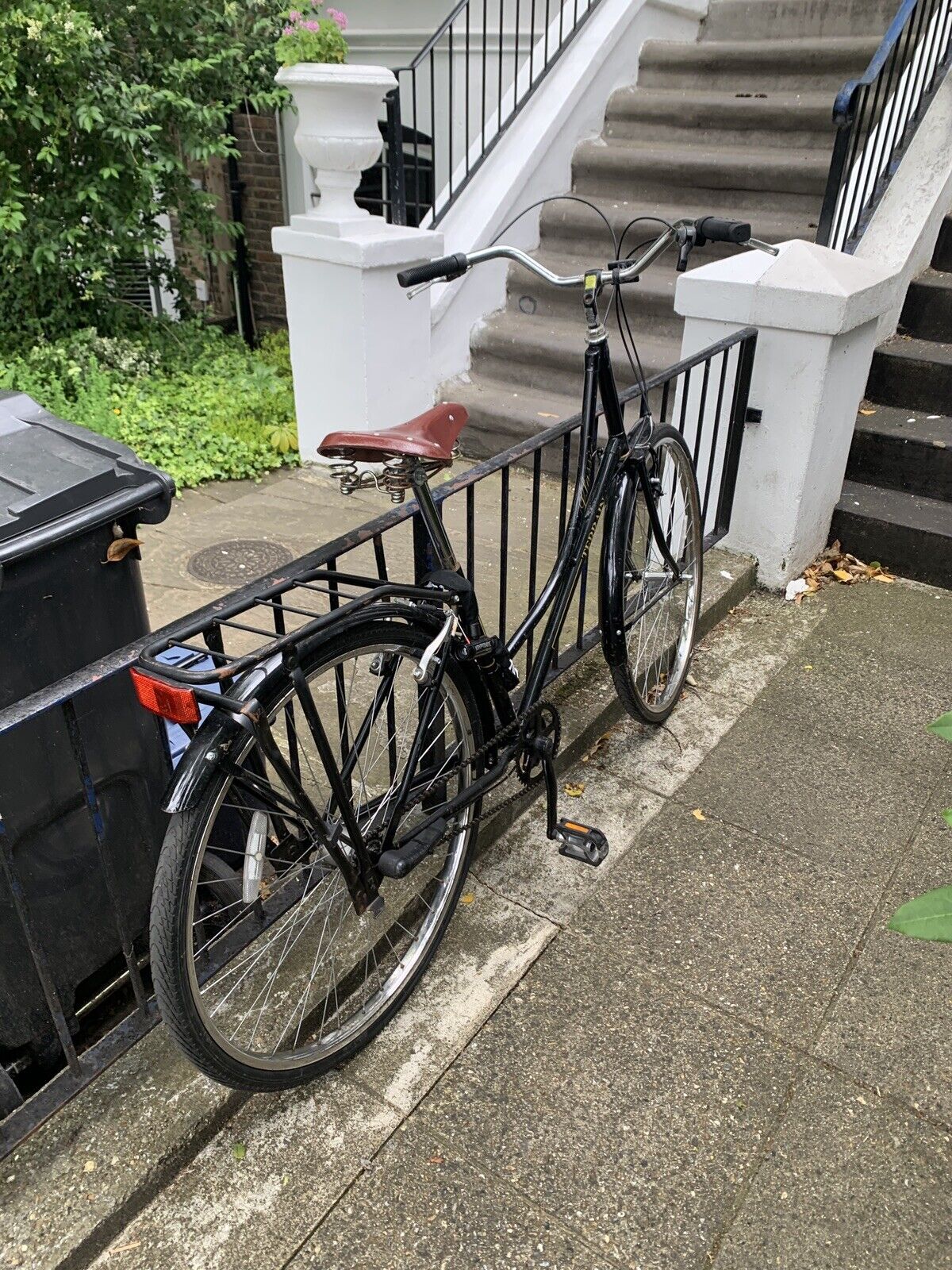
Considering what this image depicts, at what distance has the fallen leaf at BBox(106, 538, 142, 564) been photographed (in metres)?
1.92

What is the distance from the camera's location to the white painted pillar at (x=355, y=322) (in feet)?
16.7

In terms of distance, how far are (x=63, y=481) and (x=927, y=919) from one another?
5.36 ft

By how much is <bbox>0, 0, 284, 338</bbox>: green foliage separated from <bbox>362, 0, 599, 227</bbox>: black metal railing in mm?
1103

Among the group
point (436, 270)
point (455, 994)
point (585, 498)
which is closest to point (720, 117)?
point (585, 498)

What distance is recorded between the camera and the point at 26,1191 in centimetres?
180

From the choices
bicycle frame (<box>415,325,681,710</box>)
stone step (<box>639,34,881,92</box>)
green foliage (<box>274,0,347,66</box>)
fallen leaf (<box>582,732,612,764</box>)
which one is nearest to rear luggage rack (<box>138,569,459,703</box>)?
bicycle frame (<box>415,325,681,710</box>)

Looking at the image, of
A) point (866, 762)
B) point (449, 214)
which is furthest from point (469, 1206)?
point (449, 214)

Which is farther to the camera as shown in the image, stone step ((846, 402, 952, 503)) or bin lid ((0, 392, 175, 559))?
stone step ((846, 402, 952, 503))

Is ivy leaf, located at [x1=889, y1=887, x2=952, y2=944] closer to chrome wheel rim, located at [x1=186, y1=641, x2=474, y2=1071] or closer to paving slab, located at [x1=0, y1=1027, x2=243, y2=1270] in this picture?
chrome wheel rim, located at [x1=186, y1=641, x2=474, y2=1071]

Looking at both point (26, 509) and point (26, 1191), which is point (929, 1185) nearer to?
point (26, 1191)

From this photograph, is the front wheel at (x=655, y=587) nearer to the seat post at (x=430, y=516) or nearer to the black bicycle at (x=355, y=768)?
the black bicycle at (x=355, y=768)

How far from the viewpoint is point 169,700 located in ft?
5.17

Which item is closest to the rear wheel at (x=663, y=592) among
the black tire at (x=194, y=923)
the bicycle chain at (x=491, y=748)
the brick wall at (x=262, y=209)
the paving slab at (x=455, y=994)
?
the bicycle chain at (x=491, y=748)

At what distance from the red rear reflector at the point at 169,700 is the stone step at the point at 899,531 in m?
3.60
